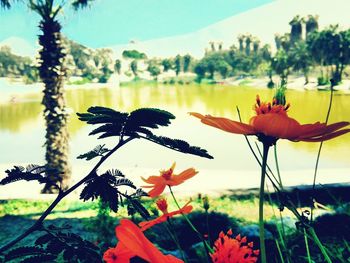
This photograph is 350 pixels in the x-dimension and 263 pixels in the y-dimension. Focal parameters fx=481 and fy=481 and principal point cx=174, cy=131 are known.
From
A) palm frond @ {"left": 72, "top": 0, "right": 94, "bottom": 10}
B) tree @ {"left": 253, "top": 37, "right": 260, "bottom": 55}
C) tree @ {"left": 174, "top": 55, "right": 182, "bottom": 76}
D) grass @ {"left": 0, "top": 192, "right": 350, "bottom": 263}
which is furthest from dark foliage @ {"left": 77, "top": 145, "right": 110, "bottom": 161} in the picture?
tree @ {"left": 253, "top": 37, "right": 260, "bottom": 55}

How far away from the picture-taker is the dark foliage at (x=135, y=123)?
0.54 metres

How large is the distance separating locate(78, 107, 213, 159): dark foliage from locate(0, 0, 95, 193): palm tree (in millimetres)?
6854

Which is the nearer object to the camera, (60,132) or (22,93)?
(60,132)

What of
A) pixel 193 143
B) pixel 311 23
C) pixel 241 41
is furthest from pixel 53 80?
pixel 241 41

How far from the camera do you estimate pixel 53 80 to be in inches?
285

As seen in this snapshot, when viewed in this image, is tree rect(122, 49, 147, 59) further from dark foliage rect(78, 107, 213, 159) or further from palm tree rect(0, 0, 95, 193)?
dark foliage rect(78, 107, 213, 159)

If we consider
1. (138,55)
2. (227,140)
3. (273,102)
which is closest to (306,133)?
(273,102)

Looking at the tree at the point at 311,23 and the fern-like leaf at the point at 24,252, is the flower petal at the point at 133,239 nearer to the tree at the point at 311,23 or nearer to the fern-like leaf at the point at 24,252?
the fern-like leaf at the point at 24,252

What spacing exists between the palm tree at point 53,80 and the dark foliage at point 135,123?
270 inches

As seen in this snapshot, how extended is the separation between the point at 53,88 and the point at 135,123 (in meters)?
6.95

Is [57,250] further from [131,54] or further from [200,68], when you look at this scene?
[131,54]

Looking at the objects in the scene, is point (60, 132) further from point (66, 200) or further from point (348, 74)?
point (348, 74)

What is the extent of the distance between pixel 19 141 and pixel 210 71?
5236 centimetres

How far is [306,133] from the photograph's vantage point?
41cm
